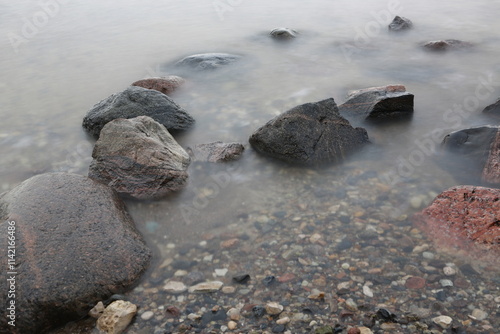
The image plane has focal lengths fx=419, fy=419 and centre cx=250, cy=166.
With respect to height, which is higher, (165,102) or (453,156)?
(165,102)

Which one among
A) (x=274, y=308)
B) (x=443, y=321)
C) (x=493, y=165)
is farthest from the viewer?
(x=493, y=165)

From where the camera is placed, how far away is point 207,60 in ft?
33.8

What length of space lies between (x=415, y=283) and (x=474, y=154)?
2.68 meters

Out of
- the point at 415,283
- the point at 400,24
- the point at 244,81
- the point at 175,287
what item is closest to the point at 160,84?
the point at 244,81

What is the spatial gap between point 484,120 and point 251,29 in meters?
8.31

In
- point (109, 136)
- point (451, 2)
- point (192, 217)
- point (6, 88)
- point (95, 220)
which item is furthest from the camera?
point (451, 2)

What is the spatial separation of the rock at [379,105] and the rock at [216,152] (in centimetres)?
212

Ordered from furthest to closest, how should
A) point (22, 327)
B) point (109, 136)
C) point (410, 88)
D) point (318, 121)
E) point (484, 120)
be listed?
point (410, 88)
point (484, 120)
point (318, 121)
point (109, 136)
point (22, 327)

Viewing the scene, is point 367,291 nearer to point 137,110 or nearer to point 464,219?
point 464,219

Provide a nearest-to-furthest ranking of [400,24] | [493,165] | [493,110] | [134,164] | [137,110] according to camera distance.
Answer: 1. [493,165]
2. [134,164]
3. [137,110]
4. [493,110]
5. [400,24]

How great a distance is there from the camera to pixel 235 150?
20.2 ft

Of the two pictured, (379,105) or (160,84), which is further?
(160,84)

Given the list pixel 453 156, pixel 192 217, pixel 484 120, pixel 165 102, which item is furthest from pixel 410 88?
pixel 192 217

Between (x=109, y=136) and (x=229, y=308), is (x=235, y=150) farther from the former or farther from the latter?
(x=229, y=308)
